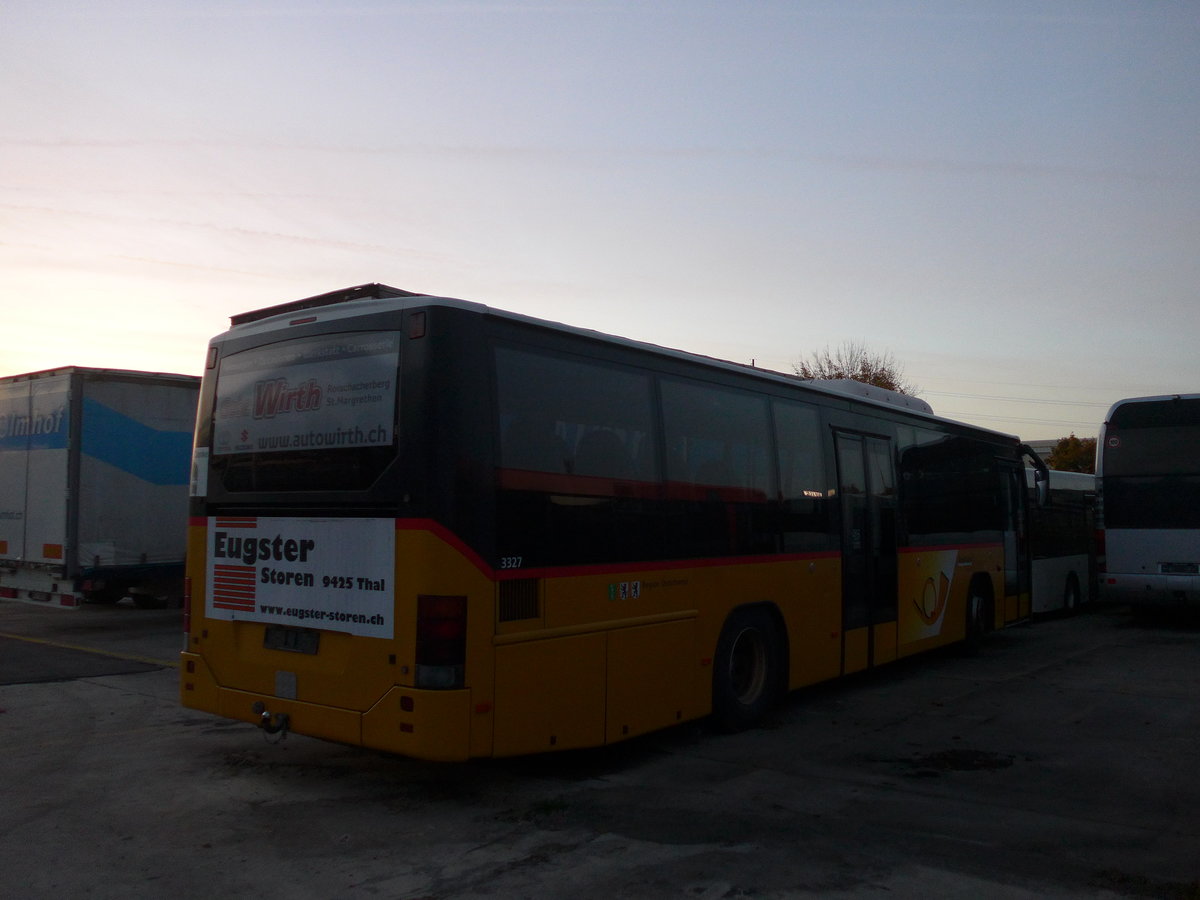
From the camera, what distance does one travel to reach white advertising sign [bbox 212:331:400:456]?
6371mm

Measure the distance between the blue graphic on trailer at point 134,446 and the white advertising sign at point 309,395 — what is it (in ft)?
26.3

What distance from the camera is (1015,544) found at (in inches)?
600

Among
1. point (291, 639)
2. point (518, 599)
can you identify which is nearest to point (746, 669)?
point (518, 599)

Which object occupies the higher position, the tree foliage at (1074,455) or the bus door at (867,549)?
the tree foliage at (1074,455)

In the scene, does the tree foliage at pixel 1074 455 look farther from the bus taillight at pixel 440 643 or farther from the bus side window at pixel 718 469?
the bus taillight at pixel 440 643

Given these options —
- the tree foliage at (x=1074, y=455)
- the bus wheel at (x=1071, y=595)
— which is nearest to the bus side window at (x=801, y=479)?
the bus wheel at (x=1071, y=595)

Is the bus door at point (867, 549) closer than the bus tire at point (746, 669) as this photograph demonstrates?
No

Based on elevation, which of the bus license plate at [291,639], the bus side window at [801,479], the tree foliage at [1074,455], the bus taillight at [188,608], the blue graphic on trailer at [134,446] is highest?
the tree foliage at [1074,455]

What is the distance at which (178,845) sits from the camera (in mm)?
5680

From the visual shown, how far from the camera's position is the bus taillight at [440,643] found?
19.6 feet

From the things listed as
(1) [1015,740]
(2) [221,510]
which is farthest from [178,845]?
(1) [1015,740]

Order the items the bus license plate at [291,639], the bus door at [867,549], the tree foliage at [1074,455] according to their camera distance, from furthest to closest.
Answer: the tree foliage at [1074,455] → the bus door at [867,549] → the bus license plate at [291,639]

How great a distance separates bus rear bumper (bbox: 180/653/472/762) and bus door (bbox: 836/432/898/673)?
5.38 m

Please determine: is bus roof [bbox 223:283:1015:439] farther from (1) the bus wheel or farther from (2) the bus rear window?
(1) the bus wheel
